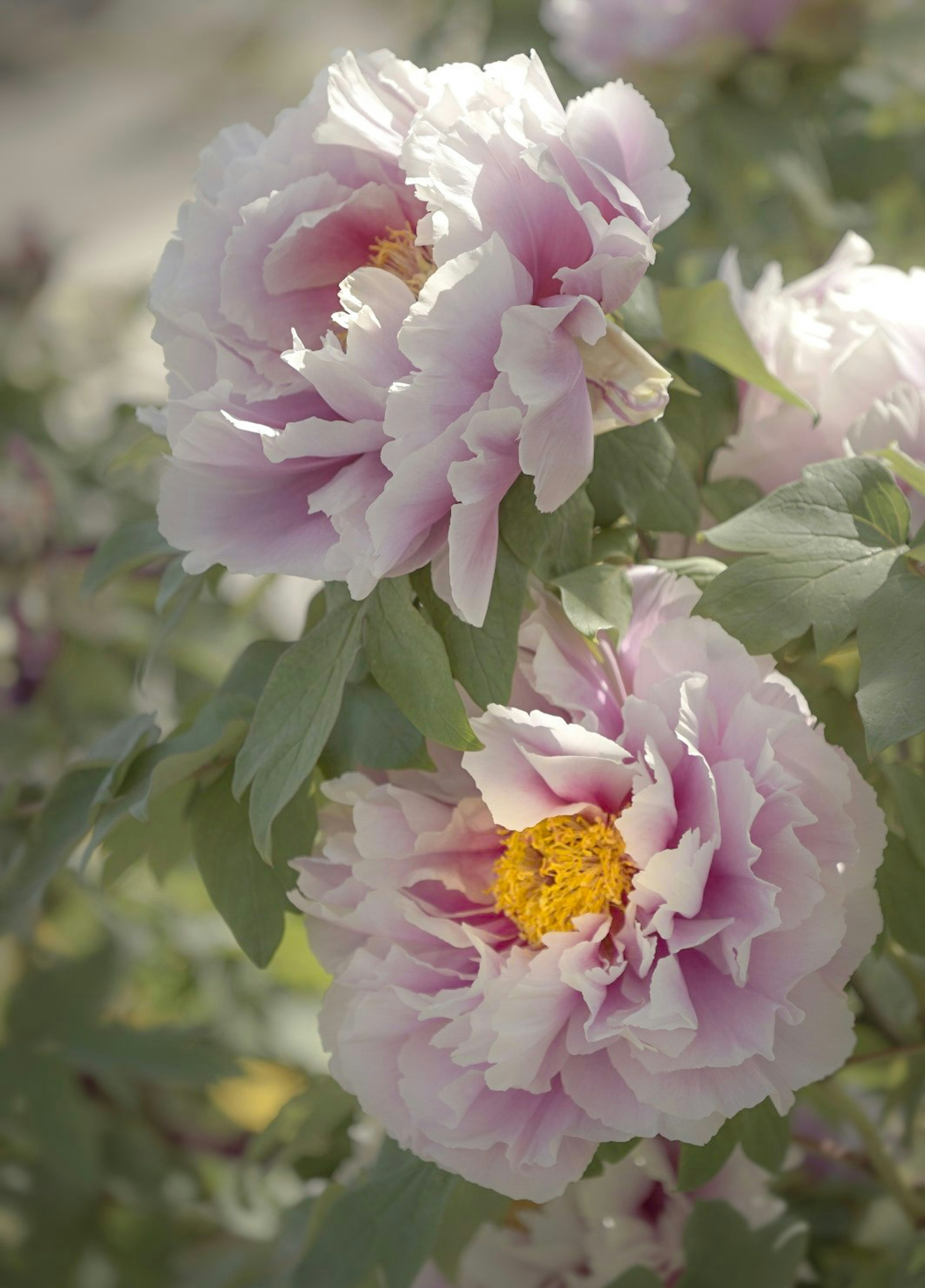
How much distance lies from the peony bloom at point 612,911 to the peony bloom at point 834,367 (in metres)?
0.07

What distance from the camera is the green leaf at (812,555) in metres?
0.30

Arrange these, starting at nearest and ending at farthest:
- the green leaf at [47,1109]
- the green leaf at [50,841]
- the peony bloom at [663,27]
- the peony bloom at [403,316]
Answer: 1. the peony bloom at [403,316]
2. the green leaf at [50,841]
3. the green leaf at [47,1109]
4. the peony bloom at [663,27]

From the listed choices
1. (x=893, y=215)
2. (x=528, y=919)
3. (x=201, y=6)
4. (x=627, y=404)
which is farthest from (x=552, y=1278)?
(x=201, y=6)

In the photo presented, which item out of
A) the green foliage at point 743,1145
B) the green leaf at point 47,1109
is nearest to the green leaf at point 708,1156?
the green foliage at point 743,1145

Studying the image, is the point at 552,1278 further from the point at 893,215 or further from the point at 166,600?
the point at 893,215

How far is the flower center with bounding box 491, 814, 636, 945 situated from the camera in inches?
12.1

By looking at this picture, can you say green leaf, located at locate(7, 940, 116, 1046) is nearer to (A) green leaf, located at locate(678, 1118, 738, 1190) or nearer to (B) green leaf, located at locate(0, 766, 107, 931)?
(B) green leaf, located at locate(0, 766, 107, 931)

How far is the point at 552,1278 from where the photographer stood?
0.43 metres

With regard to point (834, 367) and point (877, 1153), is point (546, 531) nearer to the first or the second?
point (834, 367)

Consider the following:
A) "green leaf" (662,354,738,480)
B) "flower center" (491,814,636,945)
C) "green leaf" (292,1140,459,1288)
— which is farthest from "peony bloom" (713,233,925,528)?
"green leaf" (292,1140,459,1288)

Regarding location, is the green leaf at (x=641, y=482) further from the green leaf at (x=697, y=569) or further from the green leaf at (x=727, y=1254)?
the green leaf at (x=727, y=1254)

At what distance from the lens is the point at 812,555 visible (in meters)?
0.30

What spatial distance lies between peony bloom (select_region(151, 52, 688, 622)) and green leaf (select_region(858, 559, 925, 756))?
0.07 metres

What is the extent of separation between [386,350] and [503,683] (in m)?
0.07
